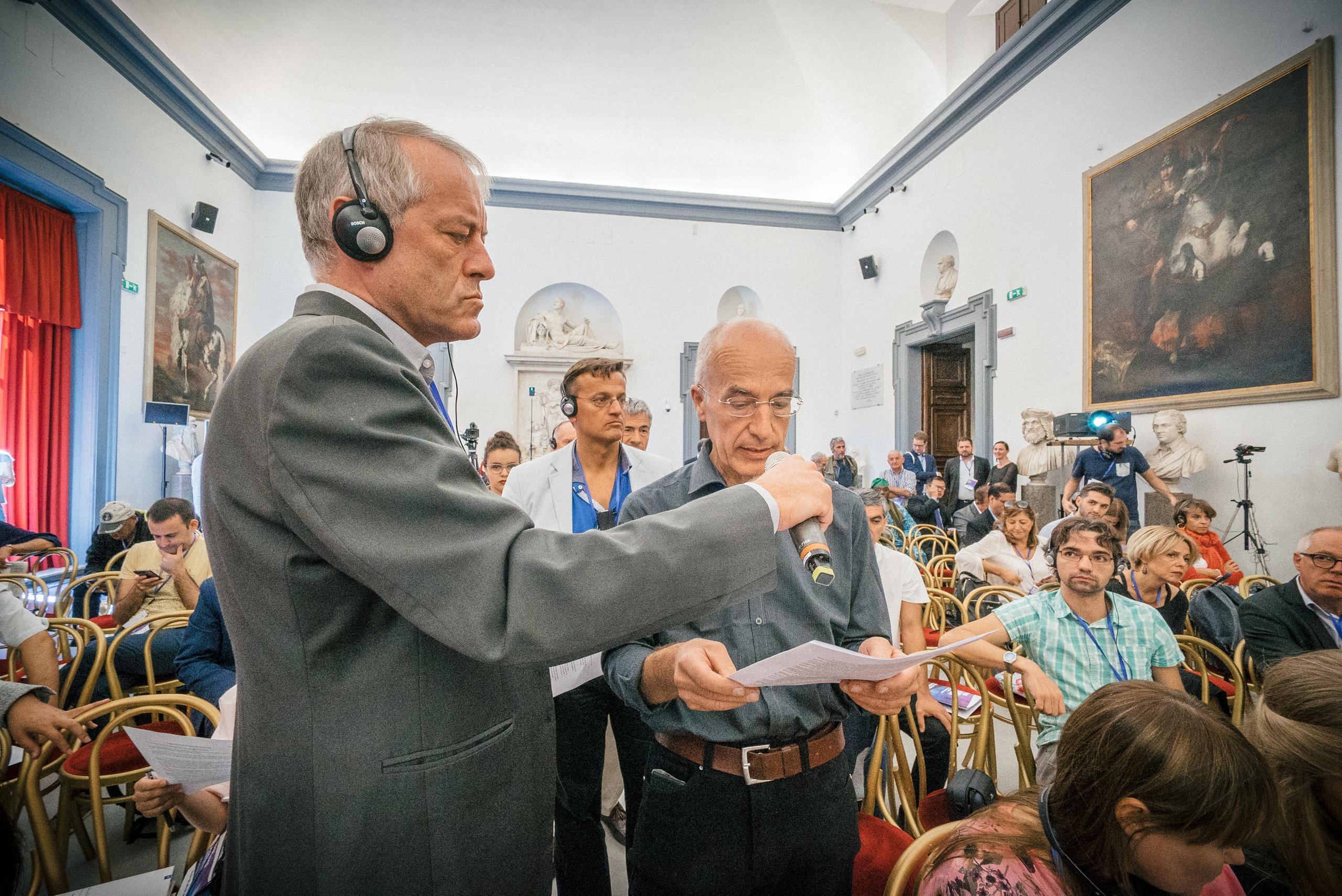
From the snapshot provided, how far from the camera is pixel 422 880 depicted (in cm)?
74

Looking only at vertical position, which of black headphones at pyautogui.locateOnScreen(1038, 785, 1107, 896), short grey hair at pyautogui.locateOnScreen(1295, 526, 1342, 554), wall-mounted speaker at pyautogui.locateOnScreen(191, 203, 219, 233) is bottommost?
black headphones at pyautogui.locateOnScreen(1038, 785, 1107, 896)

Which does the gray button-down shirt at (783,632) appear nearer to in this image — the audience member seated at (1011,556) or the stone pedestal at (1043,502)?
the audience member seated at (1011,556)

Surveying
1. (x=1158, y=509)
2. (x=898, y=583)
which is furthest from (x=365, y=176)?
(x=1158, y=509)

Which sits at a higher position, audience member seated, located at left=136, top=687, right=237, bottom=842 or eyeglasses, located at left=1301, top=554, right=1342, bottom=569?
eyeglasses, located at left=1301, top=554, right=1342, bottom=569

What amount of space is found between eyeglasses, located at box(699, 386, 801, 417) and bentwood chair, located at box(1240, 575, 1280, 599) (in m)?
3.62

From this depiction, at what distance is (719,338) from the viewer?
1304 millimetres

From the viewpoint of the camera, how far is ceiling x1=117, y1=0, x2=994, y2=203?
9.09 m

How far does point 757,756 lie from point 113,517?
5608mm

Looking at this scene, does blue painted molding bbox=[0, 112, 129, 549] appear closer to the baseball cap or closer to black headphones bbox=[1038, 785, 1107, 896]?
the baseball cap

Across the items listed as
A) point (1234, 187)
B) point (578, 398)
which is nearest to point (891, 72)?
point (1234, 187)

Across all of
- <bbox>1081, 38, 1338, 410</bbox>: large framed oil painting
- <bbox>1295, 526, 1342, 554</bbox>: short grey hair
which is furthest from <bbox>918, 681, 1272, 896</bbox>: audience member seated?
<bbox>1081, 38, 1338, 410</bbox>: large framed oil painting

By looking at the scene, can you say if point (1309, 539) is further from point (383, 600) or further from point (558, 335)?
point (558, 335)

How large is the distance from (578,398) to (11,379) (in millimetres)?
6344

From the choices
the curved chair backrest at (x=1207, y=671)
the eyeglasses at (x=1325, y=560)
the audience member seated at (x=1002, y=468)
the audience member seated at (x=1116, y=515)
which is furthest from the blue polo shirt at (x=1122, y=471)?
the eyeglasses at (x=1325, y=560)
